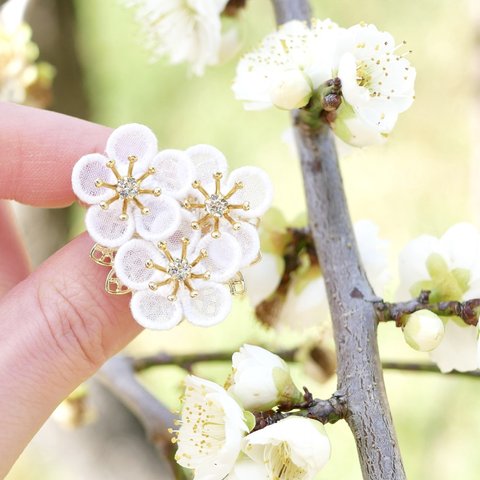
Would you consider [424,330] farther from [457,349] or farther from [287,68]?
[287,68]

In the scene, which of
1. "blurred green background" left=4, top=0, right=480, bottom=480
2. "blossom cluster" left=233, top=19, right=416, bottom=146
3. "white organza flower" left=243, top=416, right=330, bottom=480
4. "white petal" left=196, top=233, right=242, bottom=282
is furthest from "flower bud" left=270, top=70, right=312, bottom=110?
"blurred green background" left=4, top=0, right=480, bottom=480

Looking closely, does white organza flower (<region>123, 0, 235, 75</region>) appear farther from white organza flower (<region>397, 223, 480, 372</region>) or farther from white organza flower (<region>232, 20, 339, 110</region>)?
white organza flower (<region>397, 223, 480, 372</region>)

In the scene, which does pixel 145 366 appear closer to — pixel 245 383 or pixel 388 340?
pixel 245 383

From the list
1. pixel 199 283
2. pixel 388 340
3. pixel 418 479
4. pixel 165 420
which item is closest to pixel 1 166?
pixel 199 283

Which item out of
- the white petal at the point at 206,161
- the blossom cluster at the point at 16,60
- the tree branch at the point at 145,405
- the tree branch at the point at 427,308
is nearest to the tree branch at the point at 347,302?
the tree branch at the point at 427,308

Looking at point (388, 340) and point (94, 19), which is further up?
point (94, 19)

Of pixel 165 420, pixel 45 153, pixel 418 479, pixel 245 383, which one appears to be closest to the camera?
pixel 245 383

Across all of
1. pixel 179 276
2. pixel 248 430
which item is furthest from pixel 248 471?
pixel 179 276
